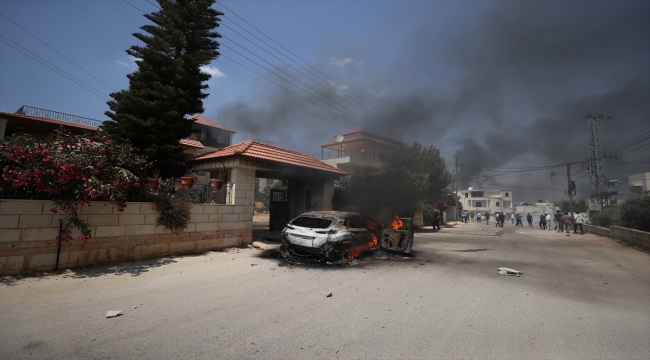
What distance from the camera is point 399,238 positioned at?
9.63 m

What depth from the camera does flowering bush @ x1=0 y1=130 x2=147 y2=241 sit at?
560 cm

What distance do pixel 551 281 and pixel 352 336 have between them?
227 inches

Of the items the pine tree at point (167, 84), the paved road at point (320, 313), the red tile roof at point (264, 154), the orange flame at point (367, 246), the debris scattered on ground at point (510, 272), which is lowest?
the paved road at point (320, 313)

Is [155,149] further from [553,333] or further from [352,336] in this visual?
[553,333]

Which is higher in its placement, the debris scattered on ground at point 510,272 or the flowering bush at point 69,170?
the flowering bush at point 69,170

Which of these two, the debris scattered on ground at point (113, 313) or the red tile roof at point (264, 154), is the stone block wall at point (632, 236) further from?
the debris scattered on ground at point (113, 313)

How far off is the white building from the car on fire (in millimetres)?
64603

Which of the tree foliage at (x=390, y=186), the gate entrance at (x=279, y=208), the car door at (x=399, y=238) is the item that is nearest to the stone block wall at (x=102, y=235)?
the gate entrance at (x=279, y=208)

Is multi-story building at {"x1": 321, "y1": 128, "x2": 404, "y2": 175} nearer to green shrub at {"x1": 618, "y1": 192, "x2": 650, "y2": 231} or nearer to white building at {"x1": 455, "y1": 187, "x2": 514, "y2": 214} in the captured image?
green shrub at {"x1": 618, "y1": 192, "x2": 650, "y2": 231}

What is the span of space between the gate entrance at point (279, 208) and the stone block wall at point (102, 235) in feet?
16.7

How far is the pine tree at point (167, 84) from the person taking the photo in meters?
9.81

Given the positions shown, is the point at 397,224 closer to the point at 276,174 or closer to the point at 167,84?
the point at 276,174

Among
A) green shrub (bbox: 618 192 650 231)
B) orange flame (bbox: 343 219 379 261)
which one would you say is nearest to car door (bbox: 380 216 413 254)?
orange flame (bbox: 343 219 379 261)

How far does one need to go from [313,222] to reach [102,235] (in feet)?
17.1
